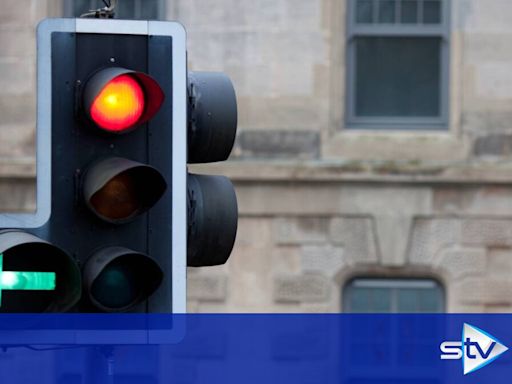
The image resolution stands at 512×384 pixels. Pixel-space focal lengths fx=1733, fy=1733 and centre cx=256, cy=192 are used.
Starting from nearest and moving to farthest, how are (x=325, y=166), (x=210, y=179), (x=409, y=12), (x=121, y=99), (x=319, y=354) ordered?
(x=121, y=99)
(x=210, y=179)
(x=325, y=166)
(x=319, y=354)
(x=409, y=12)

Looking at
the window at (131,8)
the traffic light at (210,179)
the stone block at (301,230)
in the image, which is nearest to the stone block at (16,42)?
the window at (131,8)

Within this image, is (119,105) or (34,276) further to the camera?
(119,105)

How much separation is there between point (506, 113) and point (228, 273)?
283cm

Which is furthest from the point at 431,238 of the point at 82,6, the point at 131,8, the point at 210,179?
the point at 210,179

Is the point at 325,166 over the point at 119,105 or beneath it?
beneath

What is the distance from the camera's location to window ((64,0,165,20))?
15539mm

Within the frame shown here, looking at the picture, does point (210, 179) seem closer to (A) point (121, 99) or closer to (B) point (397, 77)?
(A) point (121, 99)

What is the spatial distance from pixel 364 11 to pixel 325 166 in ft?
4.83

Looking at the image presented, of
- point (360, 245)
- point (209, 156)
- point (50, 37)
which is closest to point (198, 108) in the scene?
point (209, 156)

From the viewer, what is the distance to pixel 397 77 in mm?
15656

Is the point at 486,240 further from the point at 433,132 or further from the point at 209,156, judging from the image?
the point at 209,156

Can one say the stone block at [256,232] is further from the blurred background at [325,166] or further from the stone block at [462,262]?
the stone block at [462,262]

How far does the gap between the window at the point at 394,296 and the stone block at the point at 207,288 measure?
1.12 metres

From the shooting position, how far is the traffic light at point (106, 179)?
5.34 meters
